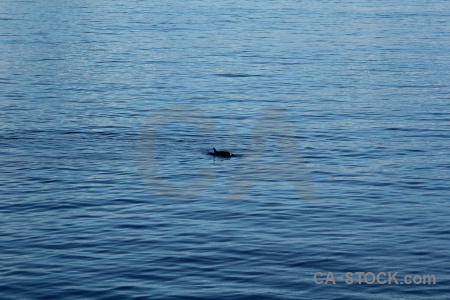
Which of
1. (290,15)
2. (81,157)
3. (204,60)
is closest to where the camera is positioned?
(81,157)

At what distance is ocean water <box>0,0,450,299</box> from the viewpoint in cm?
2325

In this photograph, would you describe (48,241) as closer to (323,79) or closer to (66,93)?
(66,93)

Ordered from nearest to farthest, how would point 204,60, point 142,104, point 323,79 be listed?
1. point 142,104
2. point 323,79
3. point 204,60

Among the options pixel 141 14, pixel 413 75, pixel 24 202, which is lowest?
pixel 141 14

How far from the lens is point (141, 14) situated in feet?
315

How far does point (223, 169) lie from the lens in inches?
1297

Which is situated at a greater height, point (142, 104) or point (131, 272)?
point (131, 272)

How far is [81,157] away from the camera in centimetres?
3466

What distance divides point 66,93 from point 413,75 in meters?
20.8

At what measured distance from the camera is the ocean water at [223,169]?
23250mm

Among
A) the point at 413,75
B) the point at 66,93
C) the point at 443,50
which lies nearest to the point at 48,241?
the point at 66,93

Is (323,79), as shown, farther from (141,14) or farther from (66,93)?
(141,14)

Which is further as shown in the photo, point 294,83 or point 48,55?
point 48,55

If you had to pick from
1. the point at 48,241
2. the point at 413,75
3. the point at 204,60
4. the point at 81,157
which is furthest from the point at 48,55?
the point at 48,241
